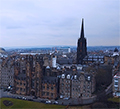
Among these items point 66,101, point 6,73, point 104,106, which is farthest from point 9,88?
point 104,106

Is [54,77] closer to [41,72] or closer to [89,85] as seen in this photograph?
[41,72]

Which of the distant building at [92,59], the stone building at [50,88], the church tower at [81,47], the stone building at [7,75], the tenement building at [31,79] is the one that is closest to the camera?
the stone building at [50,88]

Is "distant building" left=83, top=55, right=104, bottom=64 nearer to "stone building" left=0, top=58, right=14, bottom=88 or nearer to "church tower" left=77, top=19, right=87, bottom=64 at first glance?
"church tower" left=77, top=19, right=87, bottom=64

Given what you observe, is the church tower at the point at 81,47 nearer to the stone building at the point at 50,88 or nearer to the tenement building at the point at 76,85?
the tenement building at the point at 76,85

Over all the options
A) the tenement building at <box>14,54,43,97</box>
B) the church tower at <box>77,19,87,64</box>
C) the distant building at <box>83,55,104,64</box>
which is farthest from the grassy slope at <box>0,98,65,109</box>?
the church tower at <box>77,19,87,64</box>

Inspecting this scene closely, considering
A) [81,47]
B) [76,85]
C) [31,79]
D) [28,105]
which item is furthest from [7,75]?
[81,47]

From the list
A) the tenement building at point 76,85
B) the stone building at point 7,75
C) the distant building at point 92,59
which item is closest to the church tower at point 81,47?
the distant building at point 92,59

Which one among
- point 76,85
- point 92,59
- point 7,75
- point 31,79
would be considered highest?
point 92,59

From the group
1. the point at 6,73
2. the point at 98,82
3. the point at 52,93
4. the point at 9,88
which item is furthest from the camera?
the point at 6,73

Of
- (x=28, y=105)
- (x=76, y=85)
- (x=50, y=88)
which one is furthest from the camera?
(x=50, y=88)

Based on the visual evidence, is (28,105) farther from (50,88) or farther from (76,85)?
(76,85)

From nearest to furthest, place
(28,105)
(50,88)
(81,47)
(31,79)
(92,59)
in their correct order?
(28,105)
(50,88)
(31,79)
(92,59)
(81,47)
